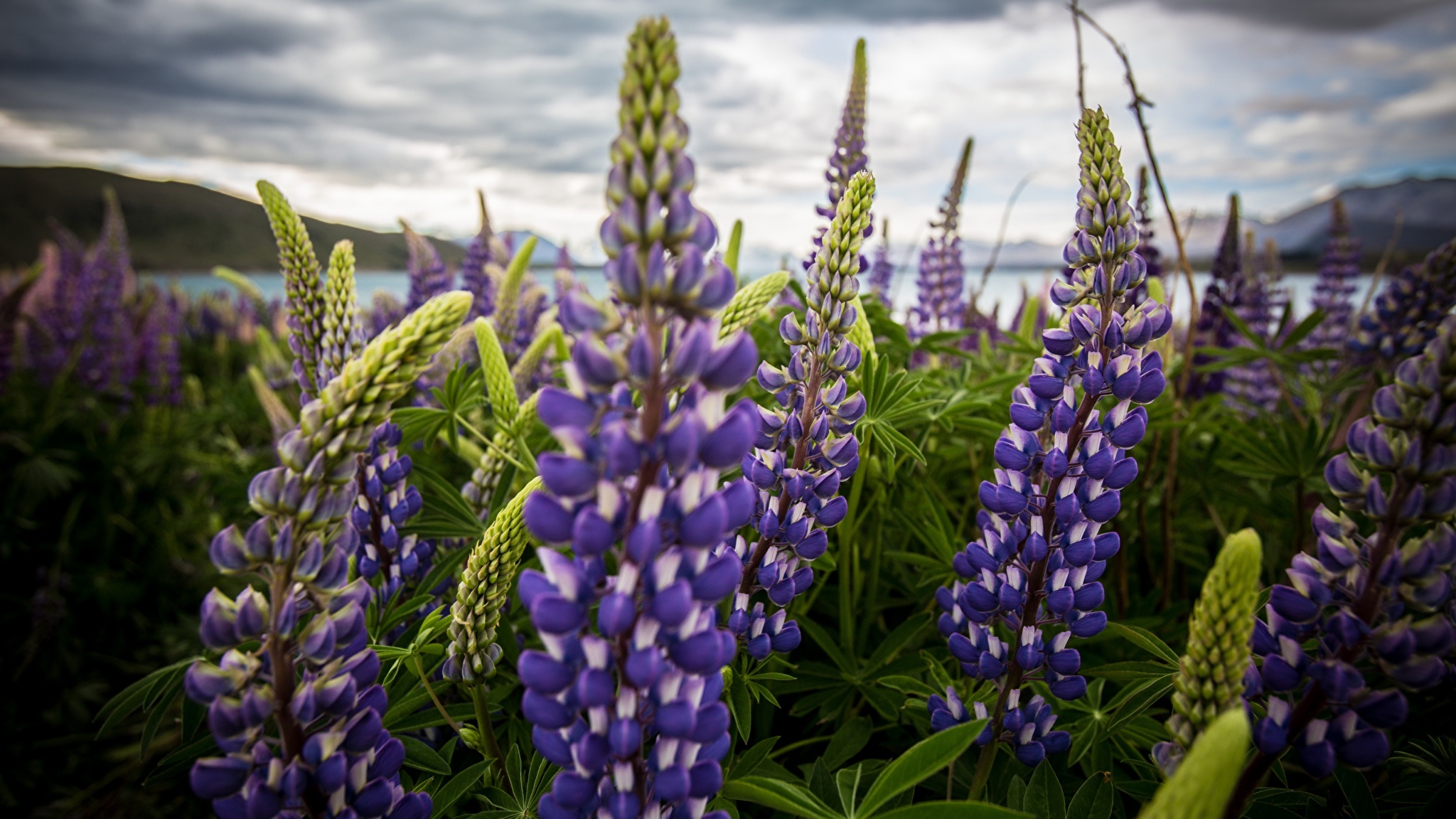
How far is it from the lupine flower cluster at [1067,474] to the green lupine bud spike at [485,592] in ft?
2.80

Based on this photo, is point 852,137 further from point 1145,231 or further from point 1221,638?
point 1221,638

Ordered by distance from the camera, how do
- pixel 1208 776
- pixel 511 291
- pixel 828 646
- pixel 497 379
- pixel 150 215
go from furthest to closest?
pixel 150 215
pixel 511 291
pixel 497 379
pixel 828 646
pixel 1208 776

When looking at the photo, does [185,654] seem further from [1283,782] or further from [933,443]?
[1283,782]

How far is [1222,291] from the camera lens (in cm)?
331

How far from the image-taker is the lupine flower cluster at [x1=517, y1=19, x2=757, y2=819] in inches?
31.0

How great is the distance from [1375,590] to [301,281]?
75.2 inches

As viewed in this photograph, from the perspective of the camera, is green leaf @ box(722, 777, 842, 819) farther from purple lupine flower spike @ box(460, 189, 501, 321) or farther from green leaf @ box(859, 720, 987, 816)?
purple lupine flower spike @ box(460, 189, 501, 321)

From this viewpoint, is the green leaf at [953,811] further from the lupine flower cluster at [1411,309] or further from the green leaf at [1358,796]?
the lupine flower cluster at [1411,309]

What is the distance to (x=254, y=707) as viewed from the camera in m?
0.87

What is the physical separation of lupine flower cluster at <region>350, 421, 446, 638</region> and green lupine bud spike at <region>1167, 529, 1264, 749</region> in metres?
1.47

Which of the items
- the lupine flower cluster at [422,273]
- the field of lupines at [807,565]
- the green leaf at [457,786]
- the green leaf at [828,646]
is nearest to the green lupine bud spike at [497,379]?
the field of lupines at [807,565]

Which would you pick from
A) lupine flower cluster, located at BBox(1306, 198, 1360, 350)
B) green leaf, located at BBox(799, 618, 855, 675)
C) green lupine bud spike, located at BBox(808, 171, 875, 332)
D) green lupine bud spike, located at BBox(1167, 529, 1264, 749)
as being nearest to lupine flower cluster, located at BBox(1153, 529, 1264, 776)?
green lupine bud spike, located at BBox(1167, 529, 1264, 749)

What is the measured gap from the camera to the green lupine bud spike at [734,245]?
2631mm

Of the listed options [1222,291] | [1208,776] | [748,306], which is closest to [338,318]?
[748,306]
